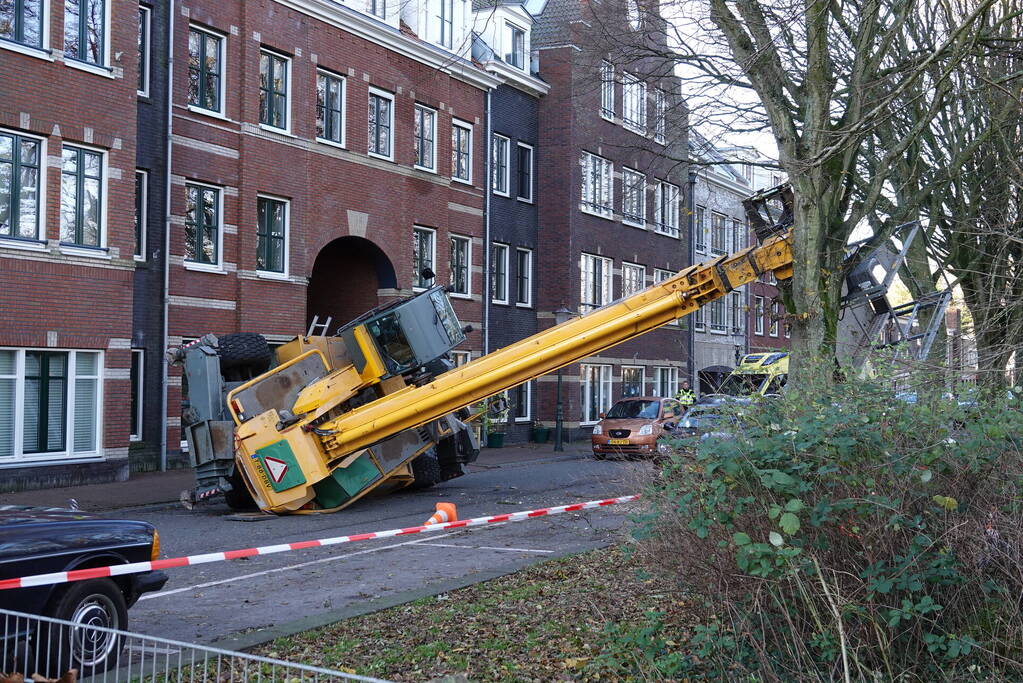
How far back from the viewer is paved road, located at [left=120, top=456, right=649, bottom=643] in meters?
8.69

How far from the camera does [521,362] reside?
14.9 metres

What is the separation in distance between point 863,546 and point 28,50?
17.2 metres

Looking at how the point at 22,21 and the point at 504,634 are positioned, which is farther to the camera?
the point at 22,21

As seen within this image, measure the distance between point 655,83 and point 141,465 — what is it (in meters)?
12.5

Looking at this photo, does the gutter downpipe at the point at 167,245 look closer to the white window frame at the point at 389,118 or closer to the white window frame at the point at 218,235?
the white window frame at the point at 218,235

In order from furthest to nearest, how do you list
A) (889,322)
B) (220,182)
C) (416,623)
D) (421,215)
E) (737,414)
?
(421,215) < (220,182) < (889,322) < (416,623) < (737,414)

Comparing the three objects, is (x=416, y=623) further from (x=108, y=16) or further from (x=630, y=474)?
(x=108, y=16)

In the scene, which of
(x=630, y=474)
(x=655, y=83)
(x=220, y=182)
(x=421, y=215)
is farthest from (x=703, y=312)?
(x=630, y=474)

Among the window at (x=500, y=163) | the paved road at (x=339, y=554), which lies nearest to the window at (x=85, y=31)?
the paved road at (x=339, y=554)

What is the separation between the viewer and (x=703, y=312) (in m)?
45.9

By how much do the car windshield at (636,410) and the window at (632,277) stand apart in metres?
10.4

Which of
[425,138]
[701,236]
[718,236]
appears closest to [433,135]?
[425,138]

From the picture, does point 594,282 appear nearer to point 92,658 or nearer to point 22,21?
point 22,21

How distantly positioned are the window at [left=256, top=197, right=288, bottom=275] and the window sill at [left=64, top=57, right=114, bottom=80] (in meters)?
4.89
